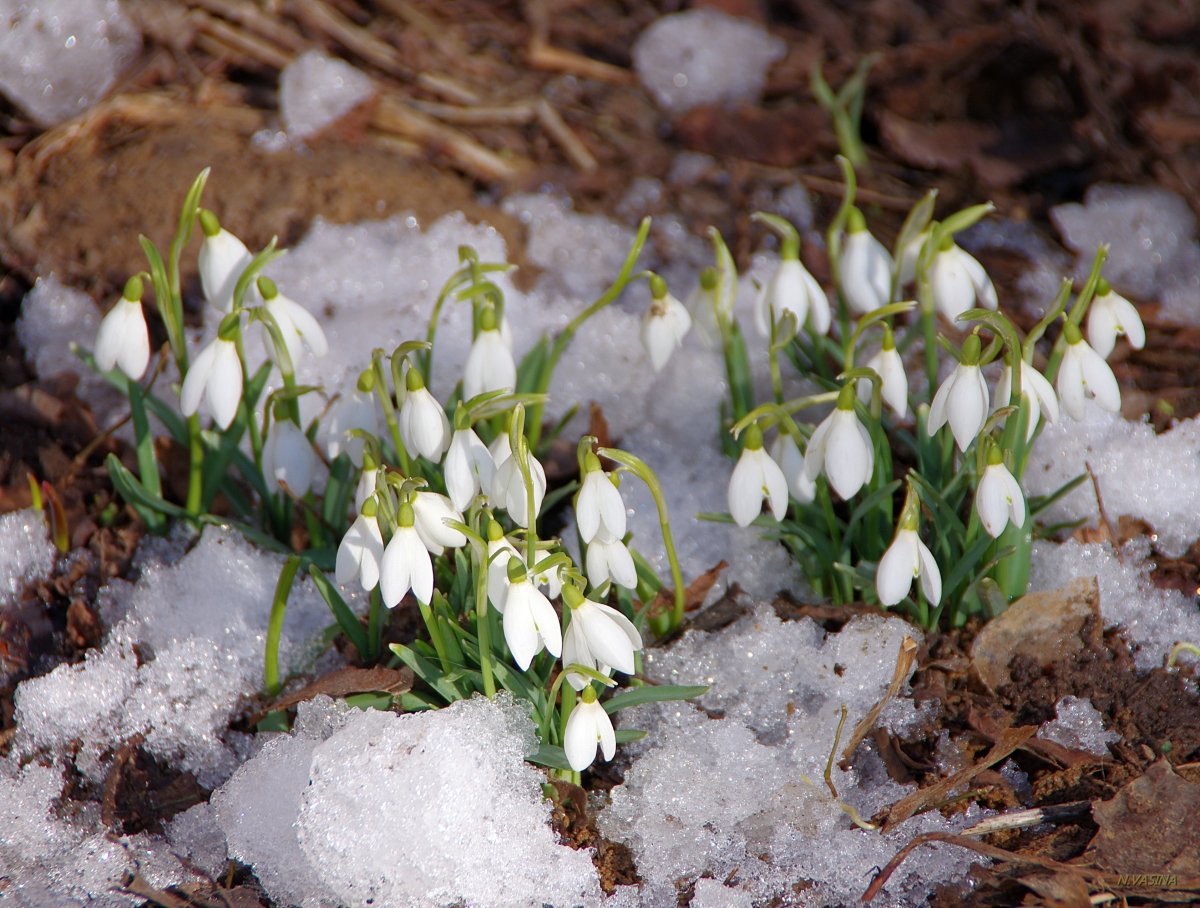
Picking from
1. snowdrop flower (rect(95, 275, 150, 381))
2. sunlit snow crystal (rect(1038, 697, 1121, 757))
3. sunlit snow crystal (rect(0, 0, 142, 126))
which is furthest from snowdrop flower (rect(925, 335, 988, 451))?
sunlit snow crystal (rect(0, 0, 142, 126))

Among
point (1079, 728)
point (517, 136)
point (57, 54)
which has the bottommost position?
point (1079, 728)

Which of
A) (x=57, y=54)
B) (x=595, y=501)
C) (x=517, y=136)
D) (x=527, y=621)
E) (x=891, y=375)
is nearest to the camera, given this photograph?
(x=527, y=621)

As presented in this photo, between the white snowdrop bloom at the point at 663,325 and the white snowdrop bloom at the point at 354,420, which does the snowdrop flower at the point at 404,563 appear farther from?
the white snowdrop bloom at the point at 663,325

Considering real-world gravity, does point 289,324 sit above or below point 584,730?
above

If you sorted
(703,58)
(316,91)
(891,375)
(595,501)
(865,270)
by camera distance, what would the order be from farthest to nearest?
(703,58) → (316,91) → (865,270) → (891,375) → (595,501)

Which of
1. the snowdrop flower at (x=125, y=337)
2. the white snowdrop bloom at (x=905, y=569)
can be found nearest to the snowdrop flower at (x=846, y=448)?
the white snowdrop bloom at (x=905, y=569)

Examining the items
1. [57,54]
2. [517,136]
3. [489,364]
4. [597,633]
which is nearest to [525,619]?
[597,633]

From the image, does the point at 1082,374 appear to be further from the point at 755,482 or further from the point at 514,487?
the point at 514,487
